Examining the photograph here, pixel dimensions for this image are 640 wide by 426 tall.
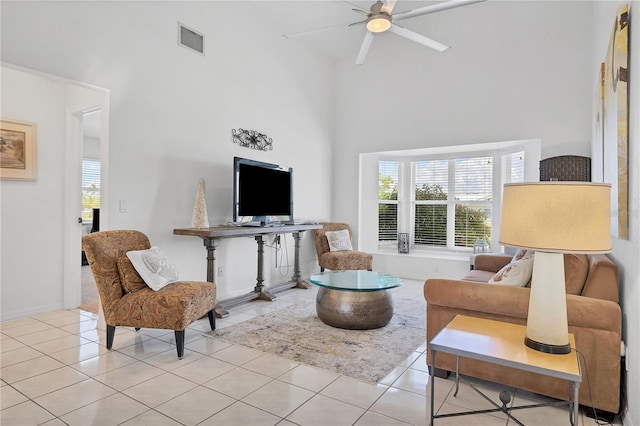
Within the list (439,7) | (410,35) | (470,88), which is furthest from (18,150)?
(470,88)

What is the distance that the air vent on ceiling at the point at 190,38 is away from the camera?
399 centimetres

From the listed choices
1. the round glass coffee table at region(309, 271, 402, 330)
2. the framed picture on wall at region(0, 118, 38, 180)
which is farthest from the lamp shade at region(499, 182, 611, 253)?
the framed picture on wall at region(0, 118, 38, 180)

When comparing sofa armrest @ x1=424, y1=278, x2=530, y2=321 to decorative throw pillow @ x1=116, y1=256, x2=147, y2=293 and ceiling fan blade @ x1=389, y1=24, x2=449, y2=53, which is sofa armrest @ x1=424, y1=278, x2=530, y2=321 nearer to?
decorative throw pillow @ x1=116, y1=256, x2=147, y2=293

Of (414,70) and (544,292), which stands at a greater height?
(414,70)

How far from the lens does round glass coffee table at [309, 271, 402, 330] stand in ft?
11.0

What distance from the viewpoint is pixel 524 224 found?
162cm

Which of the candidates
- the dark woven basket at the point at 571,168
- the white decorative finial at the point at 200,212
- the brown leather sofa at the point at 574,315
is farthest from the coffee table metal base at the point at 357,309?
the dark woven basket at the point at 571,168

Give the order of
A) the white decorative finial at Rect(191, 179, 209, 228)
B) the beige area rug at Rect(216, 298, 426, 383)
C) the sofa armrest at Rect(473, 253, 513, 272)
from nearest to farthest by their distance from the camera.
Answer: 1. the beige area rug at Rect(216, 298, 426, 383)
2. the white decorative finial at Rect(191, 179, 209, 228)
3. the sofa armrest at Rect(473, 253, 513, 272)

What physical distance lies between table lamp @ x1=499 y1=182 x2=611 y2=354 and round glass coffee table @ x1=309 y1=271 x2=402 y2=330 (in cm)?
162

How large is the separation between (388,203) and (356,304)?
3.45 meters

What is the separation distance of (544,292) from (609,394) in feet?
2.67

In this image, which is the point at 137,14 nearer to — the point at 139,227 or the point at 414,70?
the point at 139,227

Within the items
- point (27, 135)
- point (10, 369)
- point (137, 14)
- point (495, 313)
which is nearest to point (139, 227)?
point (10, 369)

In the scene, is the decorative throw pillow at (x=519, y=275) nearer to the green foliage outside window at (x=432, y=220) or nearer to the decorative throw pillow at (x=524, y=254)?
the decorative throw pillow at (x=524, y=254)
